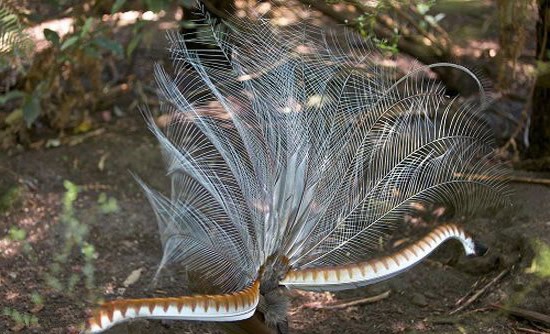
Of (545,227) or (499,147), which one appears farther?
(499,147)

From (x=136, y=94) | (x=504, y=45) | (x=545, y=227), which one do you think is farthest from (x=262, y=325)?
(x=136, y=94)

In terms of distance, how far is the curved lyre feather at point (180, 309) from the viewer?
2.38 meters

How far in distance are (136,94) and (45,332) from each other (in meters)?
2.53

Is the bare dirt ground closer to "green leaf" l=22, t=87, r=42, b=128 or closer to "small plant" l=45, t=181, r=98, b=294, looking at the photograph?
"small plant" l=45, t=181, r=98, b=294

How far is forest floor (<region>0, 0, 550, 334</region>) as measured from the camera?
3.57 m

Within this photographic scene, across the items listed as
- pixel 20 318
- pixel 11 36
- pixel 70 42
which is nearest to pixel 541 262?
pixel 20 318

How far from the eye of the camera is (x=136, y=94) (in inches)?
226

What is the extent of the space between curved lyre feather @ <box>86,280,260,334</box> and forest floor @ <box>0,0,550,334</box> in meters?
0.82

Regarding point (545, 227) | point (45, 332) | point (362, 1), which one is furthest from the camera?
point (362, 1)

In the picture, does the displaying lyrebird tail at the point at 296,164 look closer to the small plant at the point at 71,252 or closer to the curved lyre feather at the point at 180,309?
the curved lyre feather at the point at 180,309

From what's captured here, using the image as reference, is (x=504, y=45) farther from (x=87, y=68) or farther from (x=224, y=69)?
(x=87, y=68)

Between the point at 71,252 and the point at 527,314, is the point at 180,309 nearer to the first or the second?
the point at 527,314

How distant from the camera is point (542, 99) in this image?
4781 millimetres

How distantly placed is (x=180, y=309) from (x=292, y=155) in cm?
80
